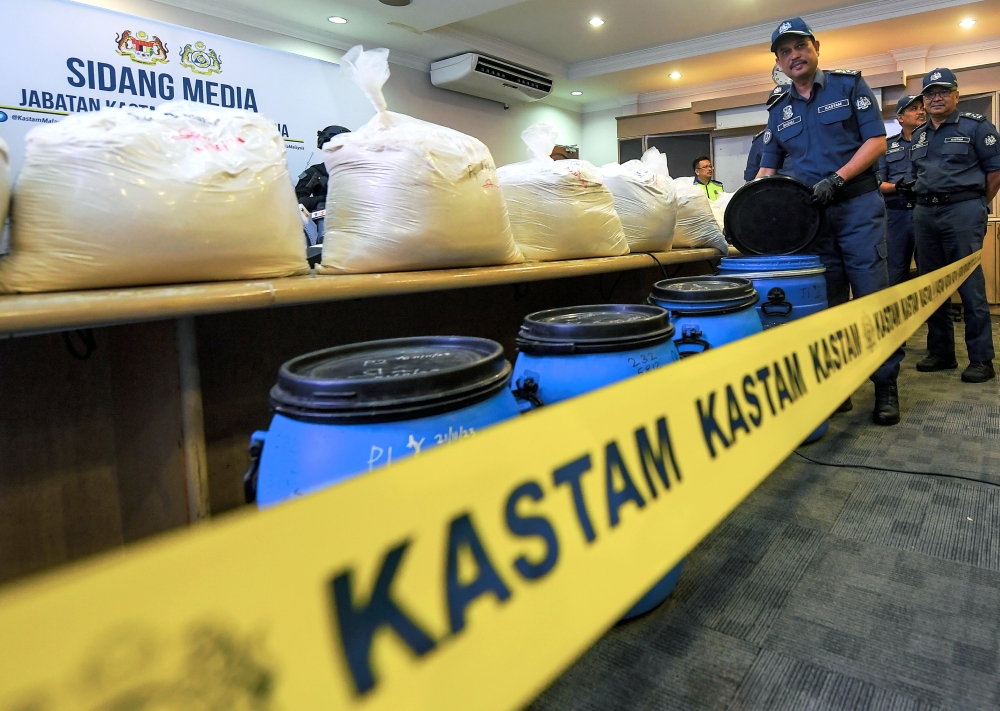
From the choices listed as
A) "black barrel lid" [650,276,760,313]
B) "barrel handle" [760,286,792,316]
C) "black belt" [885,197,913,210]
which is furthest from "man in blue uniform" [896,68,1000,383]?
"black barrel lid" [650,276,760,313]

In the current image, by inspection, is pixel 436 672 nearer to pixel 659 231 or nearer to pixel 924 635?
pixel 924 635

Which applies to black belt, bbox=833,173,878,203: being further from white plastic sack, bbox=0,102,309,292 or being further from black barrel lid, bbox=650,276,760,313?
white plastic sack, bbox=0,102,309,292

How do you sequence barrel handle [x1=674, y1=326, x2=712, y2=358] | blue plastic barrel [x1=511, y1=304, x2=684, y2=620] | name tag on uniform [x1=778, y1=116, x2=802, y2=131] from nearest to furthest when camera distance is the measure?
blue plastic barrel [x1=511, y1=304, x2=684, y2=620], barrel handle [x1=674, y1=326, x2=712, y2=358], name tag on uniform [x1=778, y1=116, x2=802, y2=131]

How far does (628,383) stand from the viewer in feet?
1.80

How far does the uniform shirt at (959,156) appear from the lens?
3.03m

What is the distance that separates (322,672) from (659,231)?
224cm

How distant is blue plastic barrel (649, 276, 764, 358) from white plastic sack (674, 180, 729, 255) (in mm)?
1193

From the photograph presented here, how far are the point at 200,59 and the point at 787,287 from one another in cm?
355

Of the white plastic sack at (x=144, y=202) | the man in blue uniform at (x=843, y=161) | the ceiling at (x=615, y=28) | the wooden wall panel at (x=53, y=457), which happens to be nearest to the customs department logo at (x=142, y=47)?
the ceiling at (x=615, y=28)

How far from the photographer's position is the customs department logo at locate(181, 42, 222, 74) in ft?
11.4

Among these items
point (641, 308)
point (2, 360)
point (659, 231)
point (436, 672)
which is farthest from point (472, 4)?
point (436, 672)

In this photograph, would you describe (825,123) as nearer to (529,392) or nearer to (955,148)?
(955,148)

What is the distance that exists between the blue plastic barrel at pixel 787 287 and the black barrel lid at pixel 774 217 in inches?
10.3

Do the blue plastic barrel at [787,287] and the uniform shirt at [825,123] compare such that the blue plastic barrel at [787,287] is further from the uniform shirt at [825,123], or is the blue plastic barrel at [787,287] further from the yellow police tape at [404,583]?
the yellow police tape at [404,583]
